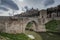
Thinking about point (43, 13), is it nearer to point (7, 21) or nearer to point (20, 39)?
point (7, 21)

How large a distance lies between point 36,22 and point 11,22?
3.50 m

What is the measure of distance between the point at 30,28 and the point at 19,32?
3.70 m

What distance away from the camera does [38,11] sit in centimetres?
1614

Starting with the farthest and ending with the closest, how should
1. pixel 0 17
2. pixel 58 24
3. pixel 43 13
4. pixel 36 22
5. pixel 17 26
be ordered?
1. pixel 58 24
2. pixel 43 13
3. pixel 36 22
4. pixel 17 26
5. pixel 0 17

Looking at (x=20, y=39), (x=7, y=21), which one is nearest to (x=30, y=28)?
(x=7, y=21)

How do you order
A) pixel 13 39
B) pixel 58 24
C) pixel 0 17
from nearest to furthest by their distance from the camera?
pixel 13 39 → pixel 0 17 → pixel 58 24

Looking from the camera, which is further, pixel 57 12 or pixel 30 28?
pixel 57 12

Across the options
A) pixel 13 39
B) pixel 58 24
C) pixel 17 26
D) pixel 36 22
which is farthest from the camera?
pixel 58 24

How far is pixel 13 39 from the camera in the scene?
9.74 m

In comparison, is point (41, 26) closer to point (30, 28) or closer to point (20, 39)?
point (30, 28)

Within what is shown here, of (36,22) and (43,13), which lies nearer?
(36,22)

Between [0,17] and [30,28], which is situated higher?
[0,17]

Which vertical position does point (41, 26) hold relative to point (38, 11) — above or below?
below

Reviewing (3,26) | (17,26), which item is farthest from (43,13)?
(3,26)
